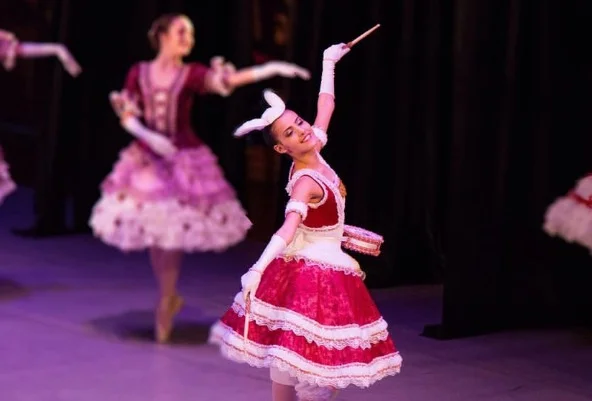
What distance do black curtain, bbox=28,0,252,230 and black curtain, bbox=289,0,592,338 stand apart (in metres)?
1.48

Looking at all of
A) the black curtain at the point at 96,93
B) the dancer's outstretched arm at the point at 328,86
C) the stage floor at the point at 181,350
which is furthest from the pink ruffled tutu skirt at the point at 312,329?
the black curtain at the point at 96,93

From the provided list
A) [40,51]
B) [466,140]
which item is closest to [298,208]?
[466,140]

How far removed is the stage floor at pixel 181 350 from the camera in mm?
5824

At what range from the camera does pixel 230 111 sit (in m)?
9.41

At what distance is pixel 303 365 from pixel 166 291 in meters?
2.21

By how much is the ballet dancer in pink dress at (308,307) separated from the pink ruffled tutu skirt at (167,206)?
1.80 metres

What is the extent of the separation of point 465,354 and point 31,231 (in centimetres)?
420

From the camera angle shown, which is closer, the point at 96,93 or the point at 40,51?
the point at 40,51

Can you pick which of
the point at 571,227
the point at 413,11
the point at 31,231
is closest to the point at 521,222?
the point at 571,227

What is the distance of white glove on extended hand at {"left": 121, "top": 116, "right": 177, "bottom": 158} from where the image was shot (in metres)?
6.38

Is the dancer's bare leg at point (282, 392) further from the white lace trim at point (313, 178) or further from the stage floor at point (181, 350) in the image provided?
the stage floor at point (181, 350)

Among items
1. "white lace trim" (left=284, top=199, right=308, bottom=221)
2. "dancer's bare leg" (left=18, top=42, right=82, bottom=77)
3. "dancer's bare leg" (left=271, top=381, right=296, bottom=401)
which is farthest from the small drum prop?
"dancer's bare leg" (left=18, top=42, right=82, bottom=77)

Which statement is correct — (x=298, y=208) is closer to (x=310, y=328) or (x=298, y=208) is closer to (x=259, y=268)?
(x=259, y=268)

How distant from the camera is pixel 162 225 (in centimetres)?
645
